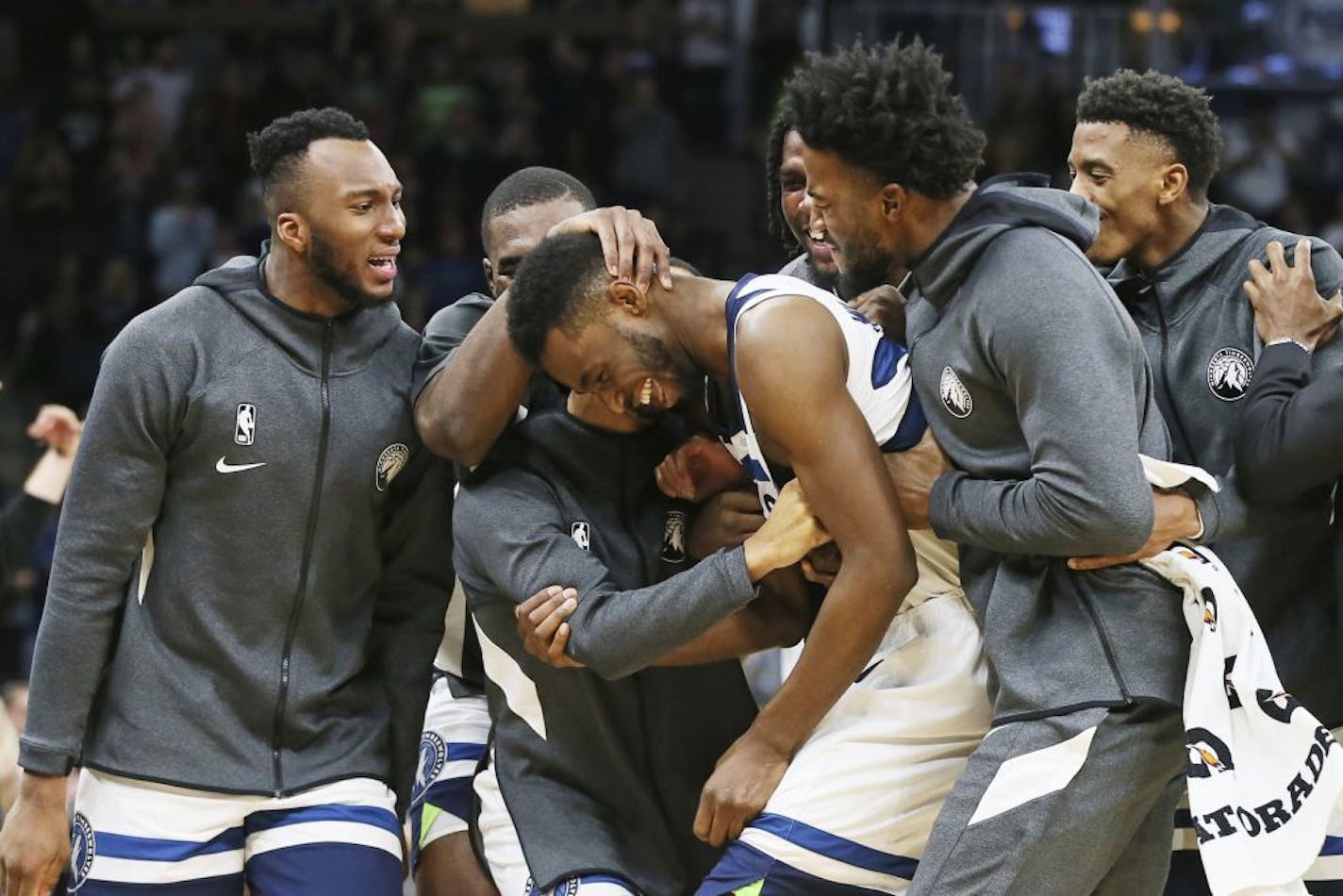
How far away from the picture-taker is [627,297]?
12.0 feet

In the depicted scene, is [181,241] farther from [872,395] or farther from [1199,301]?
[872,395]

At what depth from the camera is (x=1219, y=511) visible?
3607 mm

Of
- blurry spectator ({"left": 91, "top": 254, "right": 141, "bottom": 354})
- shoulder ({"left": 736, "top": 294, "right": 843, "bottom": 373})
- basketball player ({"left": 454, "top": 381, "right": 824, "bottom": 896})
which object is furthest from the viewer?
blurry spectator ({"left": 91, "top": 254, "right": 141, "bottom": 354})

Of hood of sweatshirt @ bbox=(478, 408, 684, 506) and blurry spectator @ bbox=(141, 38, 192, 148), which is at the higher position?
hood of sweatshirt @ bbox=(478, 408, 684, 506)

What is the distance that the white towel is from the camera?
3.36m

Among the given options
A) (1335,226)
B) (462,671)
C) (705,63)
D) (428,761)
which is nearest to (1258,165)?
(1335,226)

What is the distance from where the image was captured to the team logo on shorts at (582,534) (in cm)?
393

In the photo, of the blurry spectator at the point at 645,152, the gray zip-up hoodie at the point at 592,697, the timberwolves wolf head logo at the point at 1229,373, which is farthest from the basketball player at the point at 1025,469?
the blurry spectator at the point at 645,152

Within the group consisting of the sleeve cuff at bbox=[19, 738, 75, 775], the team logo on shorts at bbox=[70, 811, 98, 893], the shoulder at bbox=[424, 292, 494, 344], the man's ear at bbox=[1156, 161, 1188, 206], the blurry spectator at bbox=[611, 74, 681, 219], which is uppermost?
the man's ear at bbox=[1156, 161, 1188, 206]

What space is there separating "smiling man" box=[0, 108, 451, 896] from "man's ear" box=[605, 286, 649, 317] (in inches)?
28.4

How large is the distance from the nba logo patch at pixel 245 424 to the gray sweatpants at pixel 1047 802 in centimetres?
165

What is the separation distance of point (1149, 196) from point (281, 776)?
228 centimetres

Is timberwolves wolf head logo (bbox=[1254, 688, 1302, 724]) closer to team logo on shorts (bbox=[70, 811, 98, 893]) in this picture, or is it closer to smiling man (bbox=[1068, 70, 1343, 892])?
smiling man (bbox=[1068, 70, 1343, 892])

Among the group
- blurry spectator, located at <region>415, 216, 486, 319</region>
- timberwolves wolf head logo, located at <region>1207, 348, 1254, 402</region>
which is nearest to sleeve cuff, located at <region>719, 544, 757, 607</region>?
timberwolves wolf head logo, located at <region>1207, 348, 1254, 402</region>
